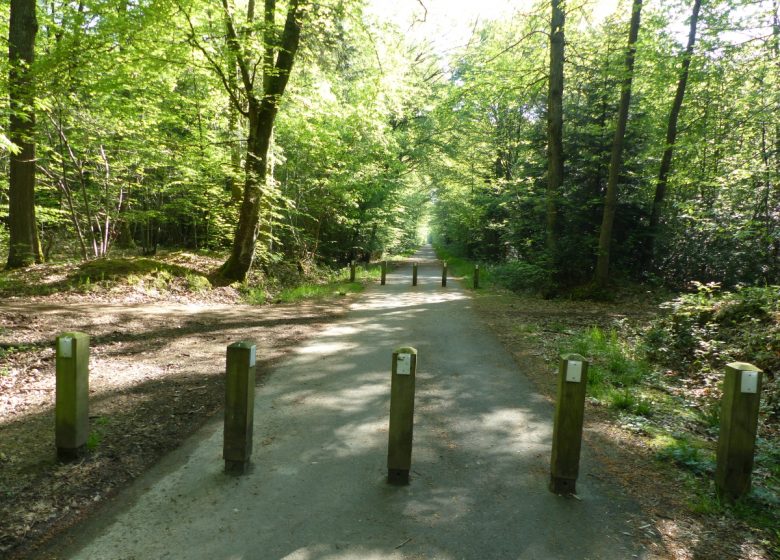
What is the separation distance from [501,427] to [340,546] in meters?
2.53

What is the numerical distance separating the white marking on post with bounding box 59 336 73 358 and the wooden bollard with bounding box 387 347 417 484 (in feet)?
8.59

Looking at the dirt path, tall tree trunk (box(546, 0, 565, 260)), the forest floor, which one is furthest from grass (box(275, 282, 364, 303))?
tall tree trunk (box(546, 0, 565, 260))

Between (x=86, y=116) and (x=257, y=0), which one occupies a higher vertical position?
(x=257, y=0)

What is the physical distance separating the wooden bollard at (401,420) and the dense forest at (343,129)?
10.2 meters

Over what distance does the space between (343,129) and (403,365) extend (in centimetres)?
1679

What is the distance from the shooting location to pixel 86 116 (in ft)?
40.9

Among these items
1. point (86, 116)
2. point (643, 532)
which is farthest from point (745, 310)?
point (86, 116)

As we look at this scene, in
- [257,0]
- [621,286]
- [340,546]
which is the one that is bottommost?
[340,546]

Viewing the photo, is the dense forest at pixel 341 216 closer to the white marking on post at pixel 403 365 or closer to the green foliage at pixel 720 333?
the green foliage at pixel 720 333

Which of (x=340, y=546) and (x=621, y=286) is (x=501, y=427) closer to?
(x=340, y=546)

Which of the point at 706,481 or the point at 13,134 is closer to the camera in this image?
the point at 706,481

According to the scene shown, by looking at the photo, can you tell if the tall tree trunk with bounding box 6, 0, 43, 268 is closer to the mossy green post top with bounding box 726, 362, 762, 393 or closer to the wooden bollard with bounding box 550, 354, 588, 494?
the wooden bollard with bounding box 550, 354, 588, 494

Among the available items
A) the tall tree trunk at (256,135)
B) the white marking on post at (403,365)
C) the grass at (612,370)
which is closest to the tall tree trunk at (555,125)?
the grass at (612,370)

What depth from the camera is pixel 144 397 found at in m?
5.33
